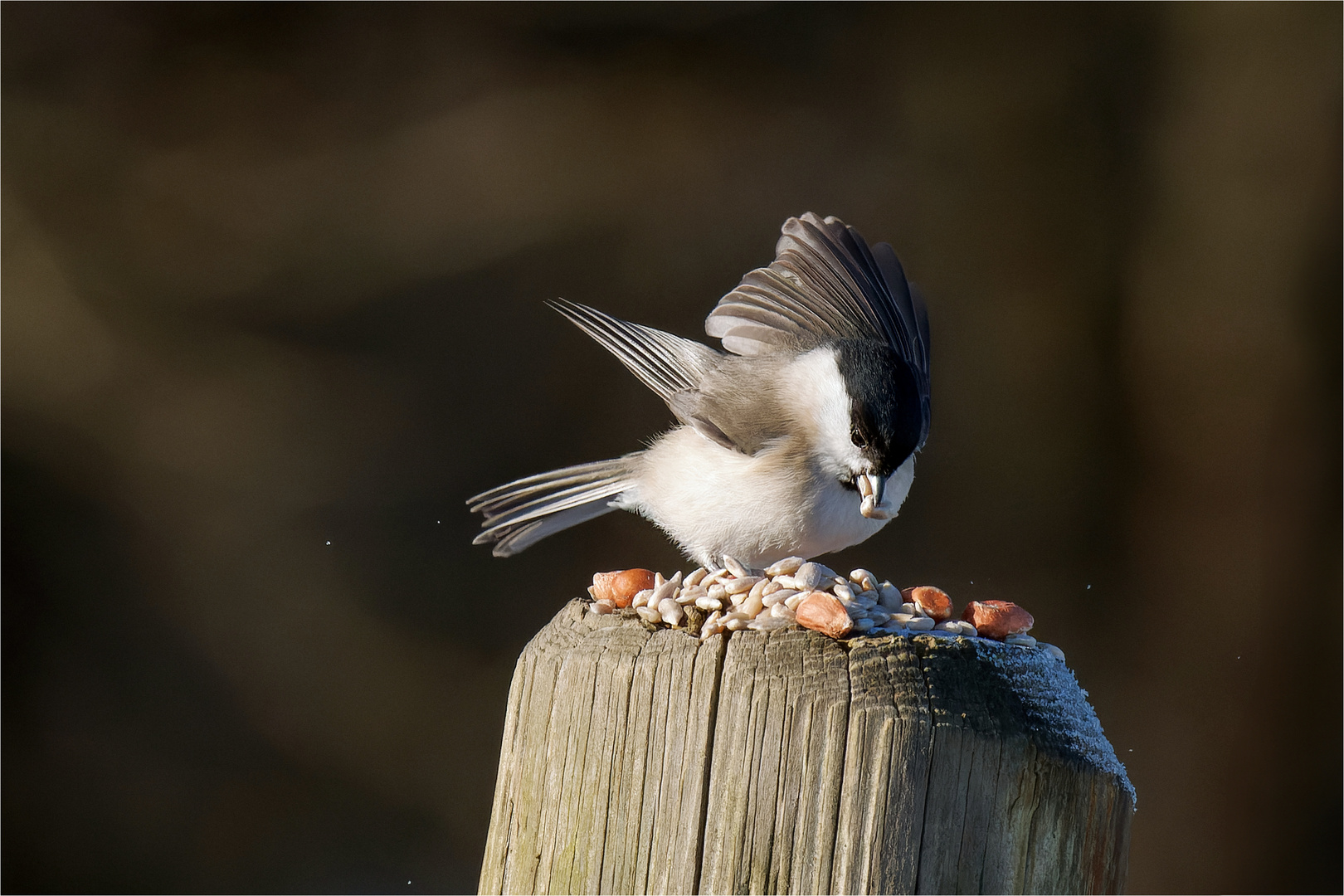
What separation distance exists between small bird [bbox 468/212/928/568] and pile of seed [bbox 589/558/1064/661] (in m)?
0.45

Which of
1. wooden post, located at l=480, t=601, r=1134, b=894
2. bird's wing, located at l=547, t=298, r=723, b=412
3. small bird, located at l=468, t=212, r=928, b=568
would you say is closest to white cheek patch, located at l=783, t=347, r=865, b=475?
small bird, located at l=468, t=212, r=928, b=568

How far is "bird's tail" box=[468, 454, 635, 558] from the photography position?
2.34 meters

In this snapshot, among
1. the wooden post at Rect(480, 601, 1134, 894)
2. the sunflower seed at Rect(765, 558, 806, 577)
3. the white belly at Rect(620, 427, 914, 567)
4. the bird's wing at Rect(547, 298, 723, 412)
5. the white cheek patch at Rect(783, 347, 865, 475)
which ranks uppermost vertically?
the bird's wing at Rect(547, 298, 723, 412)

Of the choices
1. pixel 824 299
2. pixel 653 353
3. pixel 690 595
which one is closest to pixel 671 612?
pixel 690 595

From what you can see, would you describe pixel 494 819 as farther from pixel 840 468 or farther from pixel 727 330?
pixel 727 330

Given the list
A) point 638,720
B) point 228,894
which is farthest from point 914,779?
point 228,894

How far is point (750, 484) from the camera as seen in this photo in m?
1.99

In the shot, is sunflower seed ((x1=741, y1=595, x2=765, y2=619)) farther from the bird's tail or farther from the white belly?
the bird's tail

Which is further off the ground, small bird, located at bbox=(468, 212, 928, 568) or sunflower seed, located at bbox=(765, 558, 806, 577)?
small bird, located at bbox=(468, 212, 928, 568)

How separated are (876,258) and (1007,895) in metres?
1.69

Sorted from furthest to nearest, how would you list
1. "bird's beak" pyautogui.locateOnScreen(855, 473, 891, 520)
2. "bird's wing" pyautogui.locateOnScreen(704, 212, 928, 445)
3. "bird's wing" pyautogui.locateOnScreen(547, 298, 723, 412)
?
"bird's wing" pyautogui.locateOnScreen(704, 212, 928, 445), "bird's wing" pyautogui.locateOnScreen(547, 298, 723, 412), "bird's beak" pyautogui.locateOnScreen(855, 473, 891, 520)

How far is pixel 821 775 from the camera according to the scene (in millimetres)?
1124

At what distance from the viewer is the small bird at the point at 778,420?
6.36ft

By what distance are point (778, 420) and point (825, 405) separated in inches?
3.9
